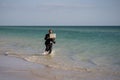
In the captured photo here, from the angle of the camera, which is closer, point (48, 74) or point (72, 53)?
point (48, 74)

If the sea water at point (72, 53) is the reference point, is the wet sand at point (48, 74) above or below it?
above

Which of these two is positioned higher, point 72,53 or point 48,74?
point 48,74

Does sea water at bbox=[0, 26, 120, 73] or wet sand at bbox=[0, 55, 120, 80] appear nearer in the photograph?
wet sand at bbox=[0, 55, 120, 80]

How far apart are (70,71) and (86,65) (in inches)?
79.6

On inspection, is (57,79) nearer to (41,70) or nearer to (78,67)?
(41,70)

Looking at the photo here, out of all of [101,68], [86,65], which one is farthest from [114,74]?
[86,65]

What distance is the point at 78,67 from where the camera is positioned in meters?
12.5

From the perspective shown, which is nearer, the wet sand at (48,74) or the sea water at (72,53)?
the wet sand at (48,74)

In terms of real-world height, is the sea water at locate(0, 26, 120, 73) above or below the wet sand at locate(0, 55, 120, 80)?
below

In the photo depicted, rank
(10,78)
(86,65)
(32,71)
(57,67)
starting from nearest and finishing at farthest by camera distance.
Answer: (10,78) < (32,71) < (57,67) < (86,65)

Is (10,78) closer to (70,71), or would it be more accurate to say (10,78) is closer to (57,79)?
(57,79)

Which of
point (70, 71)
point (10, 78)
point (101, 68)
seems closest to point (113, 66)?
point (101, 68)

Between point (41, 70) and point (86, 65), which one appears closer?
point (41, 70)

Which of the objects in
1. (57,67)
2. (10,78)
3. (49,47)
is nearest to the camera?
(10,78)
